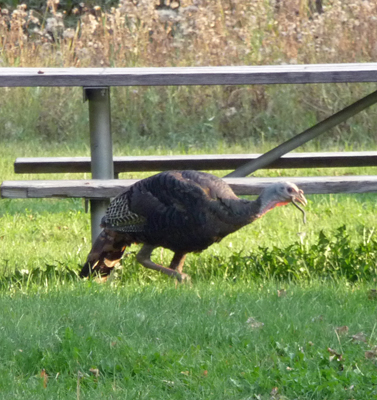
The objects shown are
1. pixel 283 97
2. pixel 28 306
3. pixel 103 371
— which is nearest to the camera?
pixel 103 371

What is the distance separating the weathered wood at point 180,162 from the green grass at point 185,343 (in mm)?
1587

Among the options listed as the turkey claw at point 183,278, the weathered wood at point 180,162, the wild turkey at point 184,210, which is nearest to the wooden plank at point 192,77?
the wild turkey at point 184,210

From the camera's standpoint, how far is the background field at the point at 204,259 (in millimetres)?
3365

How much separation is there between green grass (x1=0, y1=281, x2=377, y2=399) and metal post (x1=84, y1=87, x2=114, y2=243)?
2.15 feet

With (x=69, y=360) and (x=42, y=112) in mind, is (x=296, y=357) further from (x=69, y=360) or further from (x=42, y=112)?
(x=42, y=112)

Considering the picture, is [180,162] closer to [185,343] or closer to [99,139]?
[99,139]

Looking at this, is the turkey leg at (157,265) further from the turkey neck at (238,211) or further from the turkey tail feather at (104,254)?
the turkey neck at (238,211)

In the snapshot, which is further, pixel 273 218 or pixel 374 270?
pixel 273 218

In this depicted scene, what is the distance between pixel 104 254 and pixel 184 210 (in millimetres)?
655

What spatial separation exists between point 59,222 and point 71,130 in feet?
12.7

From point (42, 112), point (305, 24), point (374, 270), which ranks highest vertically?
point (305, 24)

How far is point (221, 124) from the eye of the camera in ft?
33.8

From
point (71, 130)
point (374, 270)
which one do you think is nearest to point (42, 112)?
point (71, 130)

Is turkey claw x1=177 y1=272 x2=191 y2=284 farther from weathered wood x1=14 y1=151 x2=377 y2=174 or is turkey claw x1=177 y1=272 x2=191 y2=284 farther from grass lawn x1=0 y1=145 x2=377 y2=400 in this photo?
weathered wood x1=14 y1=151 x2=377 y2=174
